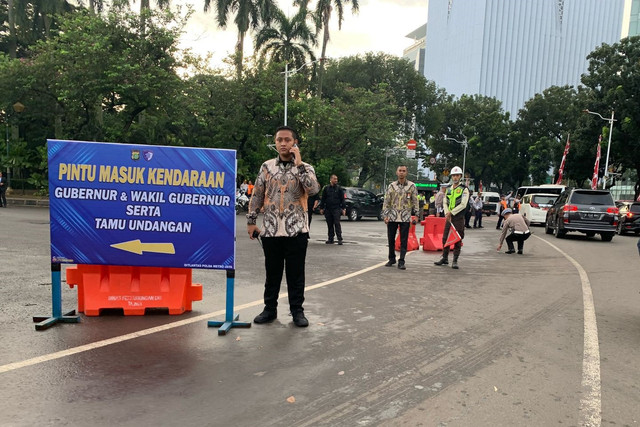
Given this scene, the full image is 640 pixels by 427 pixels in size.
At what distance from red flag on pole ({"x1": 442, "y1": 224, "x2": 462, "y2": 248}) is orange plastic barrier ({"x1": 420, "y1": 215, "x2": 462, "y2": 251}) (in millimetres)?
2762

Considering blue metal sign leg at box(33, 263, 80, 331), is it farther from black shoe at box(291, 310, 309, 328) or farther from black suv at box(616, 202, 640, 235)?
black suv at box(616, 202, 640, 235)

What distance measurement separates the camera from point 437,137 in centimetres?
6000

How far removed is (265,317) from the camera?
5.21 m

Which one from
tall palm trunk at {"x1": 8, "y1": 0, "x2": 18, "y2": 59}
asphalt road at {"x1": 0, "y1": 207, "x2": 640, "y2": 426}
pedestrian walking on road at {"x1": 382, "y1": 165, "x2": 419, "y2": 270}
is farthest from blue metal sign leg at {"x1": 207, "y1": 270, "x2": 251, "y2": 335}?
tall palm trunk at {"x1": 8, "y1": 0, "x2": 18, "y2": 59}

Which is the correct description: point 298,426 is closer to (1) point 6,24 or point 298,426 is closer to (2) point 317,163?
(2) point 317,163

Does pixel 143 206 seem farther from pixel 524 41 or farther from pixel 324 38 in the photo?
pixel 524 41

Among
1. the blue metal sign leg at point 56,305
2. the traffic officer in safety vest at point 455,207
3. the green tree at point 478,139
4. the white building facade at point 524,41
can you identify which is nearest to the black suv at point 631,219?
the traffic officer in safety vest at point 455,207

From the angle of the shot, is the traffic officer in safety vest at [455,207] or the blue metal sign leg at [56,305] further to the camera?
the traffic officer in safety vest at [455,207]

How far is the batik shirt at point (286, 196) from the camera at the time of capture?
5.02 m

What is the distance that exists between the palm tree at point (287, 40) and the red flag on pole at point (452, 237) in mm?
30150

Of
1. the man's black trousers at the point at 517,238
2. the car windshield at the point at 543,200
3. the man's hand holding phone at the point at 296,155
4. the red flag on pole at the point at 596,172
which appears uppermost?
the red flag on pole at the point at 596,172

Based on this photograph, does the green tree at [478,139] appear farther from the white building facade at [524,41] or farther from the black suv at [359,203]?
the white building facade at [524,41]

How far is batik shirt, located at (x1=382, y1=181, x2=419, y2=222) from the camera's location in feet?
30.3

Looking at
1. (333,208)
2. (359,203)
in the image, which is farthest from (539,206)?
(333,208)
